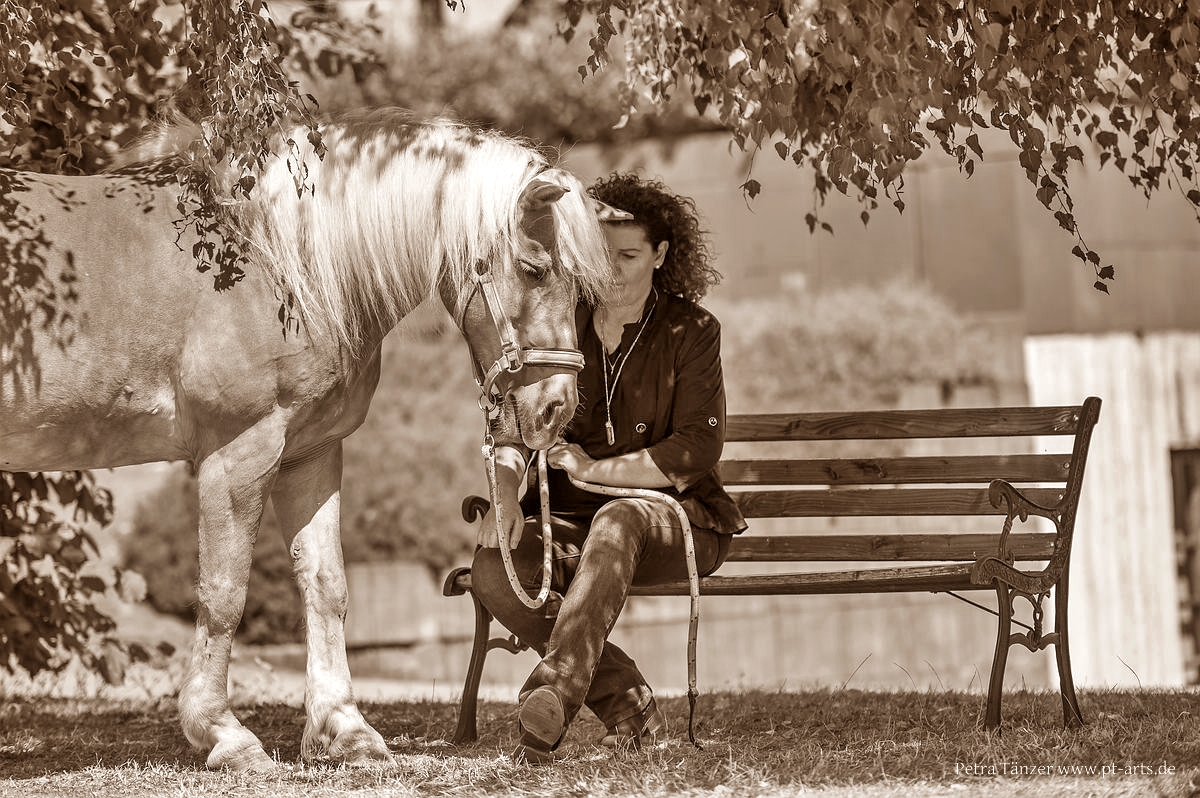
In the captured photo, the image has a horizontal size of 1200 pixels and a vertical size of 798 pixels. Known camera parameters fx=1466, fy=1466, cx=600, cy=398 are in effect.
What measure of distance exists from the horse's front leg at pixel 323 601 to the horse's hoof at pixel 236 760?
214mm

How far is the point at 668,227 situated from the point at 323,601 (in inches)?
60.3

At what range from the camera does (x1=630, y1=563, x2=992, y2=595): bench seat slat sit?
433cm

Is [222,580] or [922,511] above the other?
[222,580]

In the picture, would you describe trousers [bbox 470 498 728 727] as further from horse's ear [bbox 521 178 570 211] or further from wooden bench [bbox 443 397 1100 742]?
horse's ear [bbox 521 178 570 211]

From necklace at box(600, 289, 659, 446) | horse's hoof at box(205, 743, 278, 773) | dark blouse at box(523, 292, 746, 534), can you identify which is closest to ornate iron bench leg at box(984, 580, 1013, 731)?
dark blouse at box(523, 292, 746, 534)

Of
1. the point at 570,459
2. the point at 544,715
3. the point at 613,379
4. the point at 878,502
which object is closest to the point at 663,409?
the point at 613,379

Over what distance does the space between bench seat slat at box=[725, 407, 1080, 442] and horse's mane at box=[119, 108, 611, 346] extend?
133 cm

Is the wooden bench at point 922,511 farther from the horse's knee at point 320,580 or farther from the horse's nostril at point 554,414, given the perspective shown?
the horse's nostril at point 554,414

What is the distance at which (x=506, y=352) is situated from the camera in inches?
155

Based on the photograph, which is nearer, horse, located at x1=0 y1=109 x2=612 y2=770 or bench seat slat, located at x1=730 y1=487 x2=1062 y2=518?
horse, located at x1=0 y1=109 x2=612 y2=770

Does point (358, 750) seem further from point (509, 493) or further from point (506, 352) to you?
point (506, 352)

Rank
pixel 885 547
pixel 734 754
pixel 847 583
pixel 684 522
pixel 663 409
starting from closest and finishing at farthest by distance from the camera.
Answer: pixel 734 754, pixel 684 522, pixel 663 409, pixel 847 583, pixel 885 547

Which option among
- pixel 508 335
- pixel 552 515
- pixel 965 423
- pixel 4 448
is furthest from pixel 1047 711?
pixel 4 448

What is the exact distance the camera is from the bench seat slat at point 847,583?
4.33 m
